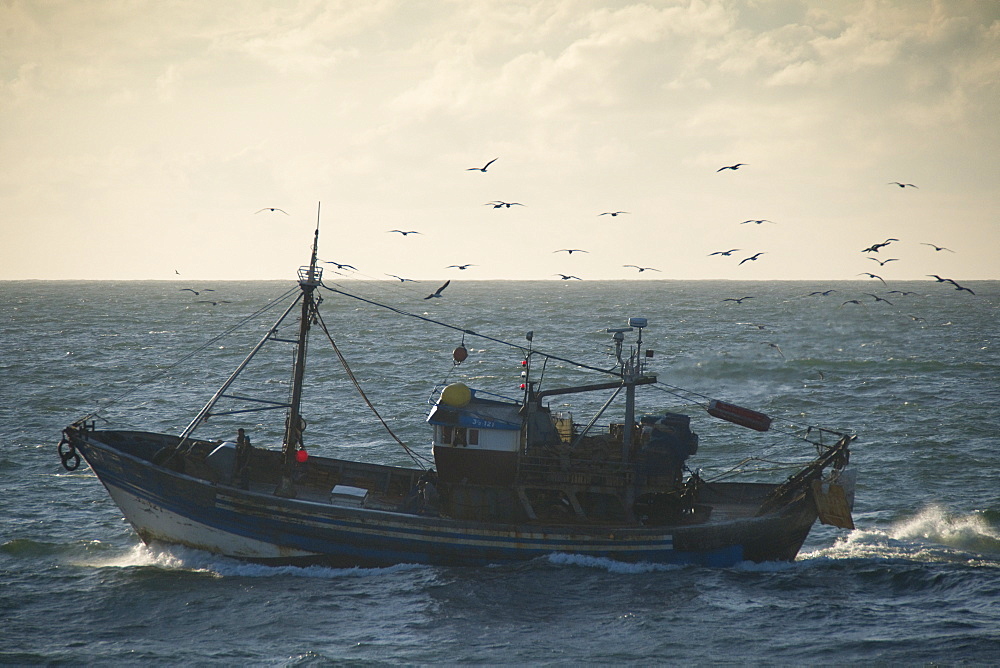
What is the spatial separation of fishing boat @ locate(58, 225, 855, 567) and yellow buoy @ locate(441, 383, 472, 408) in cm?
4

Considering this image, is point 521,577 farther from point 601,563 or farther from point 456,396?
point 456,396

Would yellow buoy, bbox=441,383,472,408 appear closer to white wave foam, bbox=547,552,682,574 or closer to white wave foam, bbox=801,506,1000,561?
white wave foam, bbox=547,552,682,574

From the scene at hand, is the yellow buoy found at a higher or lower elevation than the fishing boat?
higher

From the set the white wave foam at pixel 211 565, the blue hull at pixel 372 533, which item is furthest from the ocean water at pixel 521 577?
the blue hull at pixel 372 533

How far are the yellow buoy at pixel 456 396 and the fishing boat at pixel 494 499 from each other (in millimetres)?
36

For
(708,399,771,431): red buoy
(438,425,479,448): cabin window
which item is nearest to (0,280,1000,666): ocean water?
(708,399,771,431): red buoy

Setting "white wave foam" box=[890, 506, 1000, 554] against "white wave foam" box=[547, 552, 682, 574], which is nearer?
"white wave foam" box=[547, 552, 682, 574]

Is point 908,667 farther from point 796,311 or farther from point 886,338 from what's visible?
point 796,311

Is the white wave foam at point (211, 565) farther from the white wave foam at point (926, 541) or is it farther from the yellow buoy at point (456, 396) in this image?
the white wave foam at point (926, 541)

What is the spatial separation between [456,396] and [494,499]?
3.49 meters

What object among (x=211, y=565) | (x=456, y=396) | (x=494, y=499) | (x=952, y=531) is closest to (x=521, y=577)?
(x=494, y=499)

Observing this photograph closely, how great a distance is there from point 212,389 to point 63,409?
33.7 feet

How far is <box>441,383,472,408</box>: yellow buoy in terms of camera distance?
85.5 feet

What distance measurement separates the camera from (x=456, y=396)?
26.1 m
